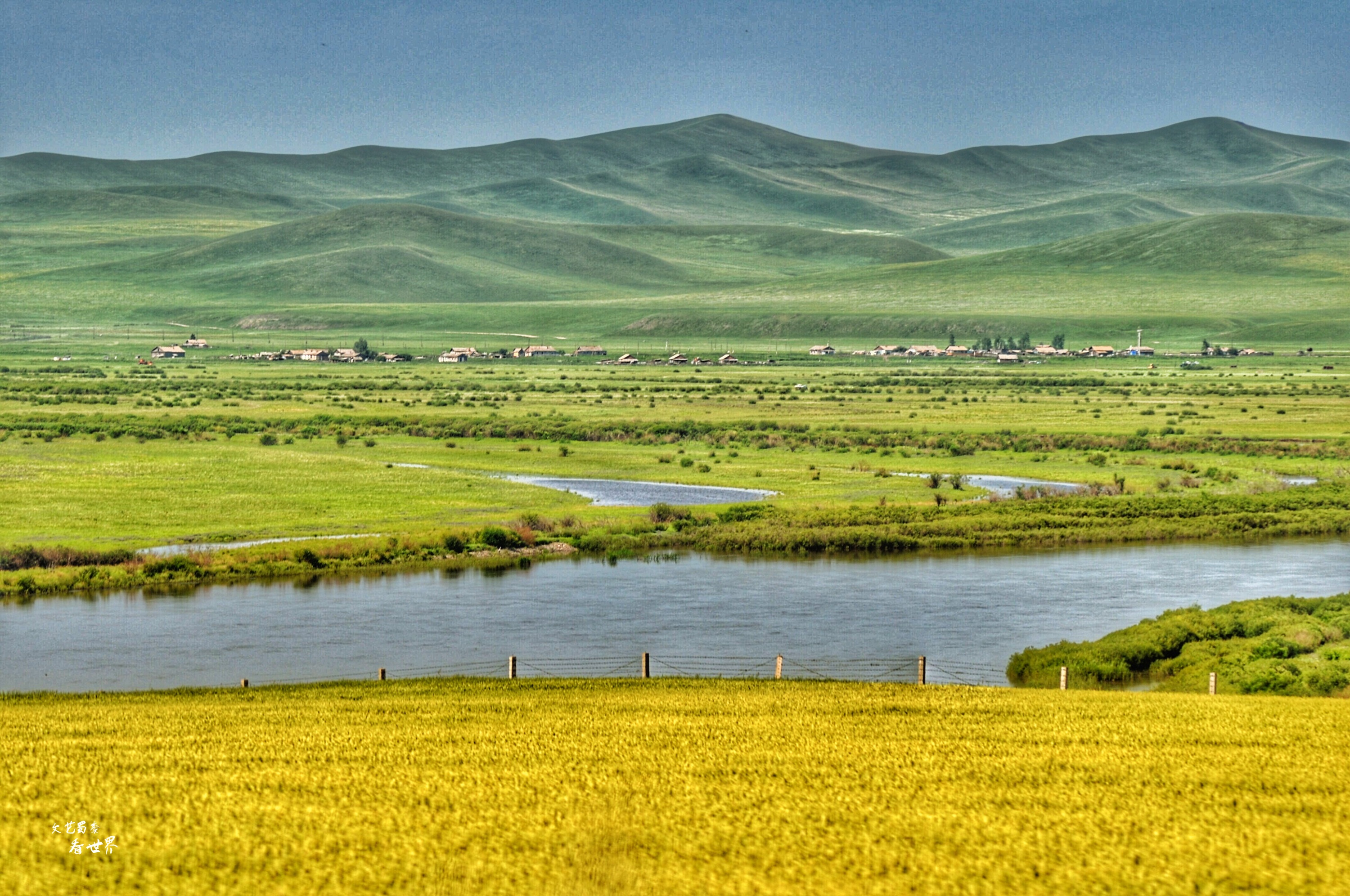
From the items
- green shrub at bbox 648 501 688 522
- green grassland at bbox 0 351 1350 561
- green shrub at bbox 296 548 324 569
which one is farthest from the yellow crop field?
green shrub at bbox 648 501 688 522

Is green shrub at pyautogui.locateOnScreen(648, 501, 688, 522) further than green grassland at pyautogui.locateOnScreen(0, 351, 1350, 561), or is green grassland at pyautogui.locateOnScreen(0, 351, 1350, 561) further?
green grassland at pyautogui.locateOnScreen(0, 351, 1350, 561)

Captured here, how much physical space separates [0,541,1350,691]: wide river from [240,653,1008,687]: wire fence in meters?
0.13

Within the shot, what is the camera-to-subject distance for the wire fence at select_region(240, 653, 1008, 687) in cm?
3262

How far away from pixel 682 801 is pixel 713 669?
65.0 feet

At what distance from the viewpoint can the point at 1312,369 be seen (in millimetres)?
171875

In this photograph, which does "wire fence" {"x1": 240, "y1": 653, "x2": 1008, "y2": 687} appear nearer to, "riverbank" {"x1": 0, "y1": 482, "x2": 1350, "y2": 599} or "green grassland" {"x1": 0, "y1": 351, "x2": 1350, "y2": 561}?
"riverbank" {"x1": 0, "y1": 482, "x2": 1350, "y2": 599}

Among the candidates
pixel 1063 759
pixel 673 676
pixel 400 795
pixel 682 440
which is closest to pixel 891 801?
pixel 1063 759

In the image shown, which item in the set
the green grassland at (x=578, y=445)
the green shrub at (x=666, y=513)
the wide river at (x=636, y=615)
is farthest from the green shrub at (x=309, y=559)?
the green shrub at (x=666, y=513)

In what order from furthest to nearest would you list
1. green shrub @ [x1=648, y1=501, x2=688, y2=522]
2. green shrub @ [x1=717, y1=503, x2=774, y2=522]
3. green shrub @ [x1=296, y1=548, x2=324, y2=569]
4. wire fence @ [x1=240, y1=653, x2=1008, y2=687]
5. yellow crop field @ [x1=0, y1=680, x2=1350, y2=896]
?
green shrub @ [x1=717, y1=503, x2=774, y2=522]
green shrub @ [x1=648, y1=501, x2=688, y2=522]
green shrub @ [x1=296, y1=548, x2=324, y2=569]
wire fence @ [x1=240, y1=653, x2=1008, y2=687]
yellow crop field @ [x1=0, y1=680, x2=1350, y2=896]

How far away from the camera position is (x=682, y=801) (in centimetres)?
1377

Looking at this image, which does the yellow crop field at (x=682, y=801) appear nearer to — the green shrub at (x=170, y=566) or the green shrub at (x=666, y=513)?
the green shrub at (x=170, y=566)

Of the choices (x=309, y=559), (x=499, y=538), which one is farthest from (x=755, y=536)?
(x=309, y=559)

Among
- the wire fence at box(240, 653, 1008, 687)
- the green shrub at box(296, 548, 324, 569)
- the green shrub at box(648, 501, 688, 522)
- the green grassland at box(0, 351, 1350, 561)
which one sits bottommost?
the wire fence at box(240, 653, 1008, 687)

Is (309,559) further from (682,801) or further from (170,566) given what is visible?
(682,801)
